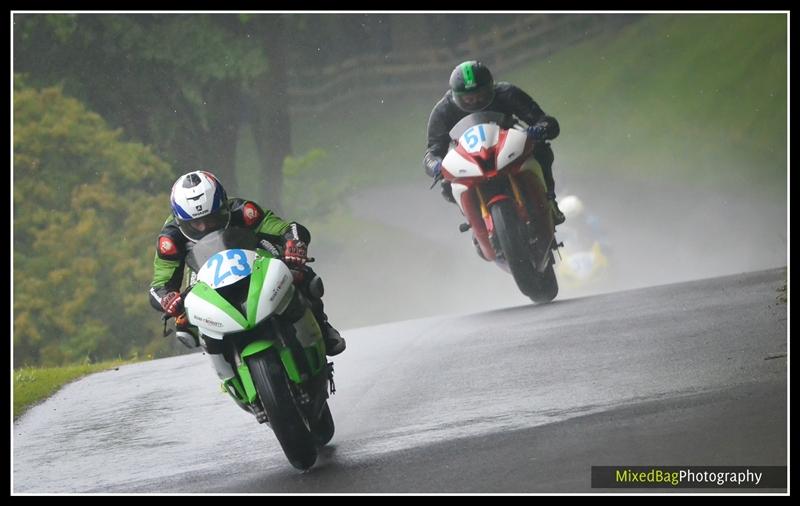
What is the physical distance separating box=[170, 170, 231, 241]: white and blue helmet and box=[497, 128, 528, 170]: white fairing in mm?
2643

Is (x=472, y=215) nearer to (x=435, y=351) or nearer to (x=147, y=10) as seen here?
(x=435, y=351)

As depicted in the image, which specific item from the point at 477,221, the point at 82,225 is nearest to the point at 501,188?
the point at 477,221

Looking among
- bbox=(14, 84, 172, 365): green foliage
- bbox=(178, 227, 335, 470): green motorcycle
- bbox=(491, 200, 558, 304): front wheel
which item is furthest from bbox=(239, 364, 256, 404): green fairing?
bbox=(14, 84, 172, 365): green foliage

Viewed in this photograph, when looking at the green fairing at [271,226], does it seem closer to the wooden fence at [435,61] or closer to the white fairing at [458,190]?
the white fairing at [458,190]

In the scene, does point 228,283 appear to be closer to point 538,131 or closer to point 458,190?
point 458,190

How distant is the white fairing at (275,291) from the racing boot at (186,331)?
23.0 inches

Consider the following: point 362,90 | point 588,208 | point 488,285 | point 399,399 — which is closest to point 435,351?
point 399,399

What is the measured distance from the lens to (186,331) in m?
7.51

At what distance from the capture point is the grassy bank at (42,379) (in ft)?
35.1

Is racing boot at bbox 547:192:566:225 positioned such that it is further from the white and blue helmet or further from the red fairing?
the white and blue helmet

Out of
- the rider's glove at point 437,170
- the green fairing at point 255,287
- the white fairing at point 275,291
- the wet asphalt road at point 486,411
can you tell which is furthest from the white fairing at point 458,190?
the green fairing at point 255,287

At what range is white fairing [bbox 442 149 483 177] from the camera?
385 inches
